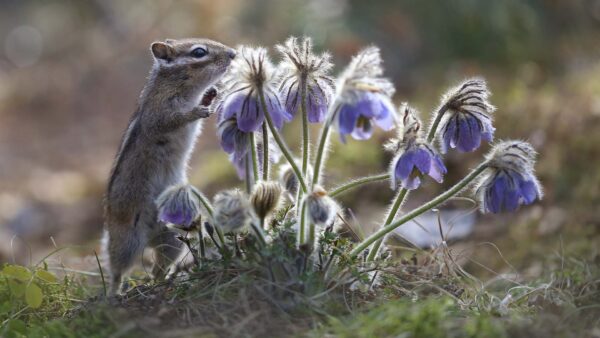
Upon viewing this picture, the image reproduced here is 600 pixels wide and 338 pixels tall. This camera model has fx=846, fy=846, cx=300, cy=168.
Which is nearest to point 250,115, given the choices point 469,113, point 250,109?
point 250,109

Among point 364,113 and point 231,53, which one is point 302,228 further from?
point 231,53

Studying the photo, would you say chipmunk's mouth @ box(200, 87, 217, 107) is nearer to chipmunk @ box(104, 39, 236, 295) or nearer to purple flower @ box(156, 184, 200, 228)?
chipmunk @ box(104, 39, 236, 295)

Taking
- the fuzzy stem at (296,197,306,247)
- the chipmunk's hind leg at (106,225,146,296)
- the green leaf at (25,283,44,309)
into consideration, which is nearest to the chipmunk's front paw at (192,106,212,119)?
the chipmunk's hind leg at (106,225,146,296)

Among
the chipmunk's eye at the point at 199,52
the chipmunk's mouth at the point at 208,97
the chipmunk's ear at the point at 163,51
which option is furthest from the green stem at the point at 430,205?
the chipmunk's ear at the point at 163,51

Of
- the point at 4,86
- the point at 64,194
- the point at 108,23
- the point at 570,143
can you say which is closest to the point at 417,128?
the point at 570,143

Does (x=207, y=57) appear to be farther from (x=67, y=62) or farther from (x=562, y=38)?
(x=67, y=62)
